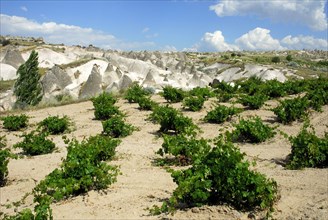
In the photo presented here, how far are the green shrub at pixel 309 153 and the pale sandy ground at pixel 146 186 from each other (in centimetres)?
22

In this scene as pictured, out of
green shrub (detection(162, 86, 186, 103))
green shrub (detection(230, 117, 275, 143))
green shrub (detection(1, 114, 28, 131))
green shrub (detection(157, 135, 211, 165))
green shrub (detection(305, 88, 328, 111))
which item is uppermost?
green shrub (detection(305, 88, 328, 111))

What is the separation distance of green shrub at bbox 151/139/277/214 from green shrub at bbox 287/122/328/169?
2.14m

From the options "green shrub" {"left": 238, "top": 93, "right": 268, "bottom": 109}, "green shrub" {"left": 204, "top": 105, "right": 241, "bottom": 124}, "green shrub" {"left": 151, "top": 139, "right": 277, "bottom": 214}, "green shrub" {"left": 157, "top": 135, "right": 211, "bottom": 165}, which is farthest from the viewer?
"green shrub" {"left": 238, "top": 93, "right": 268, "bottom": 109}

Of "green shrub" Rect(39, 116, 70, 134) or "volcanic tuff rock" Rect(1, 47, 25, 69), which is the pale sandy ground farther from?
"volcanic tuff rock" Rect(1, 47, 25, 69)

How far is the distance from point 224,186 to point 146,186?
1.98 meters

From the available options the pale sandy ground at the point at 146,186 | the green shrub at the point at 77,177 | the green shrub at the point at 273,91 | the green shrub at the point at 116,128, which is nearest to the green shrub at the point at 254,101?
the green shrub at the point at 273,91

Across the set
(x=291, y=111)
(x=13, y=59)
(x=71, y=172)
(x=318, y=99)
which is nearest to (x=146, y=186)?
(x=71, y=172)

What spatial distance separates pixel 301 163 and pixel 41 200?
4936mm

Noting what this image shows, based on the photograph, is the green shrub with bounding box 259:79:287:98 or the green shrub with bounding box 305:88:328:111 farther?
the green shrub with bounding box 259:79:287:98

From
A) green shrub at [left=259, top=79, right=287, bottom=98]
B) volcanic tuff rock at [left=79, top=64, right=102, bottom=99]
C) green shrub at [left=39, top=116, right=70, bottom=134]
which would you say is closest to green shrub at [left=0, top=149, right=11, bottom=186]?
green shrub at [left=39, top=116, right=70, bottom=134]

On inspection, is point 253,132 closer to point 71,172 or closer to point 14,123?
point 71,172

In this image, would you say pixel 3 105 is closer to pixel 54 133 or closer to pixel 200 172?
pixel 54 133

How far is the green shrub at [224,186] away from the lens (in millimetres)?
5125

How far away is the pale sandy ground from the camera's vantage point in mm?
5242
